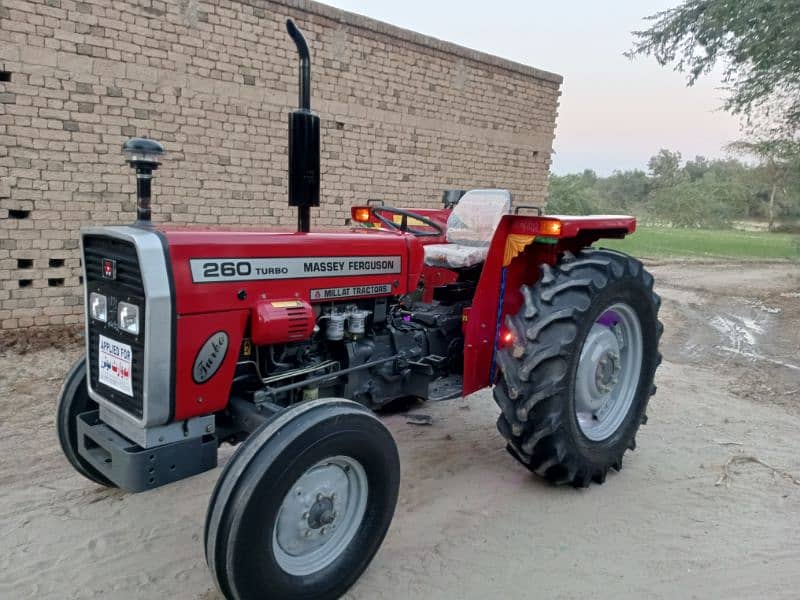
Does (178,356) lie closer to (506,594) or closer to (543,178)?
(506,594)

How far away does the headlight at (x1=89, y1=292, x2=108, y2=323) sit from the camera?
2432 millimetres

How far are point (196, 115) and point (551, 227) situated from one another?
16.3ft

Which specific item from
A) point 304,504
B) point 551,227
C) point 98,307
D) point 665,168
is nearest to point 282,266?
point 98,307

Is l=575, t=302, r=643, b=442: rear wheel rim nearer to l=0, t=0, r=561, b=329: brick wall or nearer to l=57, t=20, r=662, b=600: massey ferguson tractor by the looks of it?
l=57, t=20, r=662, b=600: massey ferguson tractor

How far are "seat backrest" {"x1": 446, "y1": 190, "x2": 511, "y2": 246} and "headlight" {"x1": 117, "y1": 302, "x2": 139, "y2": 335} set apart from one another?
2.28 metres

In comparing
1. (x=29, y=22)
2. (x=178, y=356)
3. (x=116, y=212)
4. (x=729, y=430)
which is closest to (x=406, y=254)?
(x=178, y=356)

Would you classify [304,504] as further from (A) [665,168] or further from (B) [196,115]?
(A) [665,168]

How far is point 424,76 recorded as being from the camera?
8680 mm

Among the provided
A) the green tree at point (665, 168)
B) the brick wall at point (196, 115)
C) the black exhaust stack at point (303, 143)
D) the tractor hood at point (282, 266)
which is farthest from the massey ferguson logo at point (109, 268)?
the green tree at point (665, 168)

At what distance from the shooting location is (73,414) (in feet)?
9.20

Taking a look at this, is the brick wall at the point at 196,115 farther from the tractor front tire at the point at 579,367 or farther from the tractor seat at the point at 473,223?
the tractor front tire at the point at 579,367

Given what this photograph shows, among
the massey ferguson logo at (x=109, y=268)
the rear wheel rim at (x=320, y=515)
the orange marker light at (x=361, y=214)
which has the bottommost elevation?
the rear wheel rim at (x=320, y=515)

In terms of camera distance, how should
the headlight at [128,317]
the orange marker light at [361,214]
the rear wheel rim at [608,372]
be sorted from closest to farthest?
the headlight at [128,317], the rear wheel rim at [608,372], the orange marker light at [361,214]

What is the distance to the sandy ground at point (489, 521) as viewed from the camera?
2.47m
